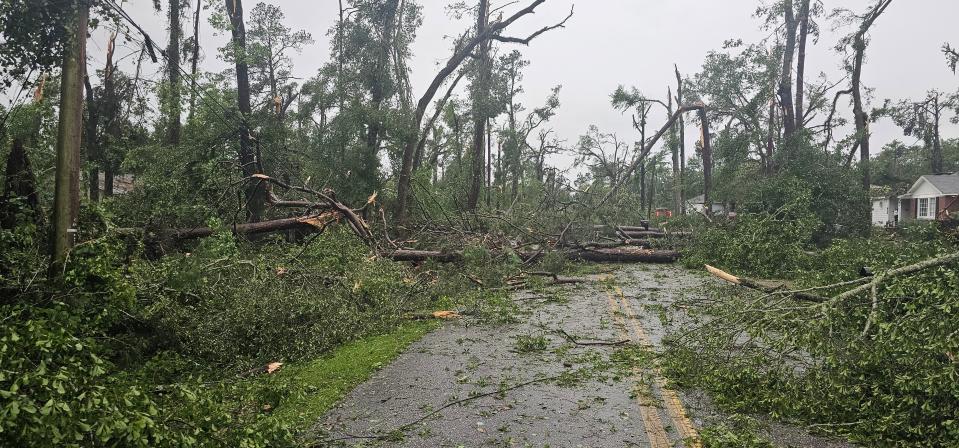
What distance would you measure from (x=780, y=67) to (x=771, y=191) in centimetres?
835

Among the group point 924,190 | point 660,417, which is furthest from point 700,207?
point 660,417

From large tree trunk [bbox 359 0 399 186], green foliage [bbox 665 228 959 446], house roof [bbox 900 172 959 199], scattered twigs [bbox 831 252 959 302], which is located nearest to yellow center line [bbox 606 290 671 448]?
green foliage [bbox 665 228 959 446]

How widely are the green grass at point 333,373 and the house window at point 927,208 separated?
138ft

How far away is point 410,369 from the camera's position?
5871 mm

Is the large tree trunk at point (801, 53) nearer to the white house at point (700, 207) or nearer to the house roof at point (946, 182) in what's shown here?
the white house at point (700, 207)

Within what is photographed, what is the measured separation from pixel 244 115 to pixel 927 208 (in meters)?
42.4

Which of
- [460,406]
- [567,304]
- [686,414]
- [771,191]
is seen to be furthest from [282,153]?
[771,191]

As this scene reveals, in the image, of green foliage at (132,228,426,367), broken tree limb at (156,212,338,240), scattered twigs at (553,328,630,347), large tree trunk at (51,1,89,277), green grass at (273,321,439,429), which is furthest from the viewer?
broken tree limb at (156,212,338,240)

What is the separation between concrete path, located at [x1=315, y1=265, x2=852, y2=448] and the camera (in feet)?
13.4

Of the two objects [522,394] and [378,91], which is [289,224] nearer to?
[522,394]

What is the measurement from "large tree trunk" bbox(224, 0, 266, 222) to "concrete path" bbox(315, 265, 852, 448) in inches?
255

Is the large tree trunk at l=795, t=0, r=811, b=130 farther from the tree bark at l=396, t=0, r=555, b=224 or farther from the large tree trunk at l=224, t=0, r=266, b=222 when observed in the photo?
the large tree trunk at l=224, t=0, r=266, b=222

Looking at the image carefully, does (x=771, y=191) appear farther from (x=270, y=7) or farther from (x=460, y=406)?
(x=270, y=7)

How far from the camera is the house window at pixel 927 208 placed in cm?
3751
